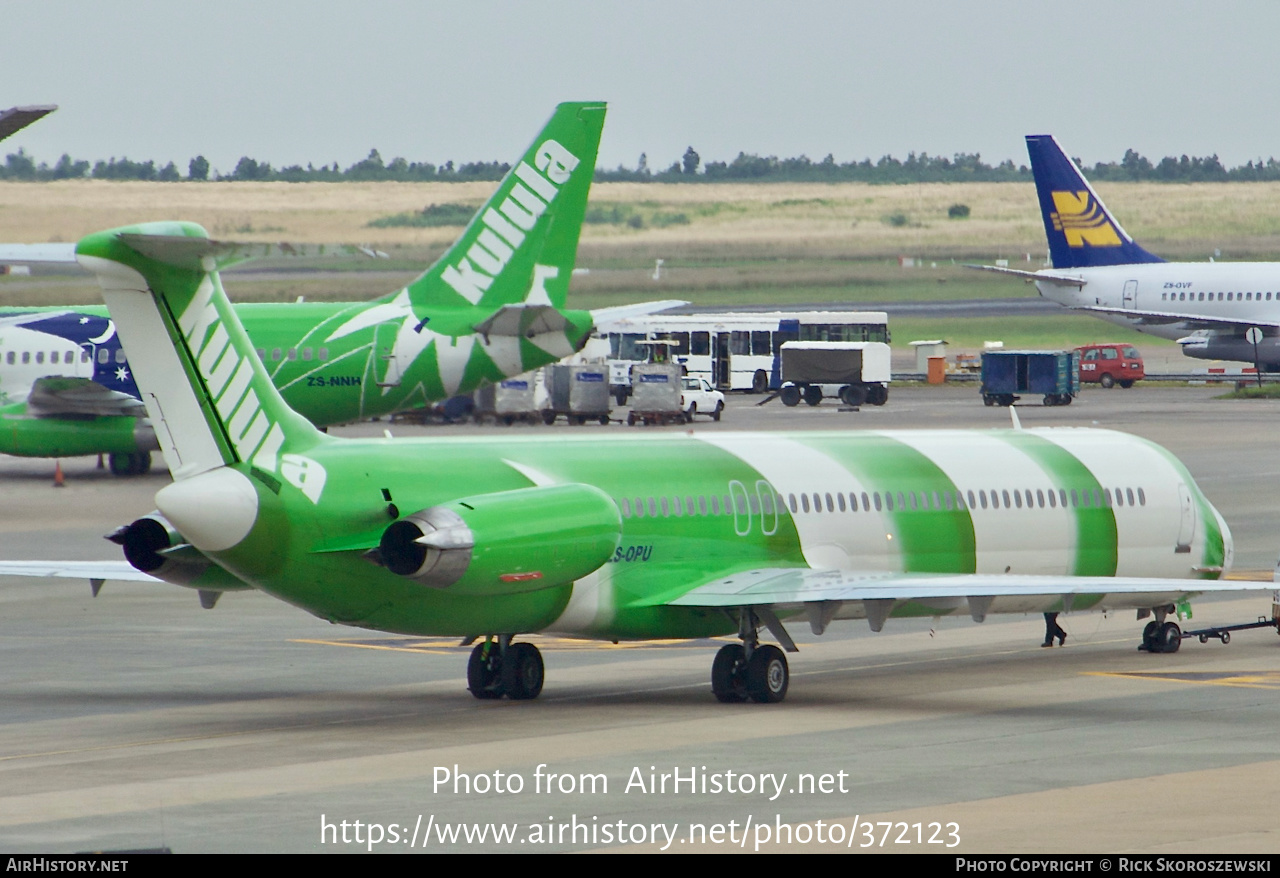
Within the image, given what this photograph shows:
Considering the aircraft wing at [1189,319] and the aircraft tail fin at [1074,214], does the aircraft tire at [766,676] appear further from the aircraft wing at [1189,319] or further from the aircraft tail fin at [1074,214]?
the aircraft tail fin at [1074,214]

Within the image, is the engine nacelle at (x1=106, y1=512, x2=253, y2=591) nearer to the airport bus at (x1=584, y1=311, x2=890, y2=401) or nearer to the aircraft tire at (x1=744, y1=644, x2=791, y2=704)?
the aircraft tire at (x1=744, y1=644, x2=791, y2=704)

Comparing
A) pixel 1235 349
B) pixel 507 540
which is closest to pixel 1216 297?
pixel 1235 349

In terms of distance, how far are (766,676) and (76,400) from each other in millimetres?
36325

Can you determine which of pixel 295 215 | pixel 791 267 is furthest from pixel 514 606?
pixel 791 267

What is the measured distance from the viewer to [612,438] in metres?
26.8

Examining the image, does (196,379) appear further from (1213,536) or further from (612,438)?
(1213,536)

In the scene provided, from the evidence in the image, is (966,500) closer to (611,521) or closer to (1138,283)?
(611,521)

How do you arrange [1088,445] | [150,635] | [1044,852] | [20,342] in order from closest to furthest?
[1044,852], [1088,445], [150,635], [20,342]

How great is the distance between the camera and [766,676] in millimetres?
24906

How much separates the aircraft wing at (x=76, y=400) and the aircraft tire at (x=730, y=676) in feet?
113

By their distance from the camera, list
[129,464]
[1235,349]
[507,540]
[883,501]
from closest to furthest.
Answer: [507,540] < [883,501] < [129,464] < [1235,349]

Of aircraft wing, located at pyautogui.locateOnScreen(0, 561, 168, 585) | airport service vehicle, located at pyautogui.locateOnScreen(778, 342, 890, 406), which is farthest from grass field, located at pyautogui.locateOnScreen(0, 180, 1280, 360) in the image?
aircraft wing, located at pyautogui.locateOnScreen(0, 561, 168, 585)

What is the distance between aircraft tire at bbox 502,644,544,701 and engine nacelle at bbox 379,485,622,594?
7.27 feet

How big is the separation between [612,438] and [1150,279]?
72935mm
